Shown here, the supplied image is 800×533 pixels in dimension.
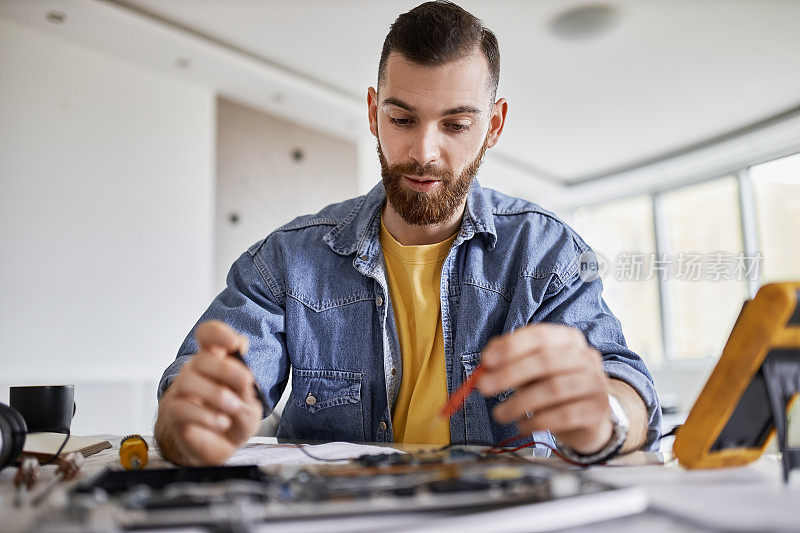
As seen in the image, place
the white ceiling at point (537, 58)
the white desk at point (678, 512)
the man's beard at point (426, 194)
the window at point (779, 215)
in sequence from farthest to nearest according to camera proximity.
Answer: the window at point (779, 215) → the white ceiling at point (537, 58) → the man's beard at point (426, 194) → the white desk at point (678, 512)

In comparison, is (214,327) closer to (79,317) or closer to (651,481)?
(651,481)

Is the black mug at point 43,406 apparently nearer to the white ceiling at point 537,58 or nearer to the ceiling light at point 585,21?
the white ceiling at point 537,58

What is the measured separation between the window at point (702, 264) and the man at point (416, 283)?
480 cm

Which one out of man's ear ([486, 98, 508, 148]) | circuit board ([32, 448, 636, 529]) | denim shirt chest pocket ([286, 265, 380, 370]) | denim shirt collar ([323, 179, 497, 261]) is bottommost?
circuit board ([32, 448, 636, 529])

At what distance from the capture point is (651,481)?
63cm

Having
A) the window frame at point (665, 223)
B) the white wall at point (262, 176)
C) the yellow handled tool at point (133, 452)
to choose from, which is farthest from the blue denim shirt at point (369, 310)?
the window frame at point (665, 223)

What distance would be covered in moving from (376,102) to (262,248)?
43cm

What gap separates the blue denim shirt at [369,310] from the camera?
115cm

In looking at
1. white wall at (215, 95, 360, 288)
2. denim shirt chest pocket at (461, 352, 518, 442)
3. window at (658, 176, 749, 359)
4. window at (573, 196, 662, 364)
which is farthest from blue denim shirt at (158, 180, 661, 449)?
window at (573, 196, 662, 364)

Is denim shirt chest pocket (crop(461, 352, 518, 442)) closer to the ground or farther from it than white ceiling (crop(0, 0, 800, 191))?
closer to the ground

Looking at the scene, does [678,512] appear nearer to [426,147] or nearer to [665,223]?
[426,147]

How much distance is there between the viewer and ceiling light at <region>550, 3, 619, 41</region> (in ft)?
11.1

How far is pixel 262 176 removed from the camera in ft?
14.0

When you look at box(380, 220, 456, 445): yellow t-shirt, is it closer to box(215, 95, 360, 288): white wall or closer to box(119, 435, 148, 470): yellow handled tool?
box(119, 435, 148, 470): yellow handled tool
